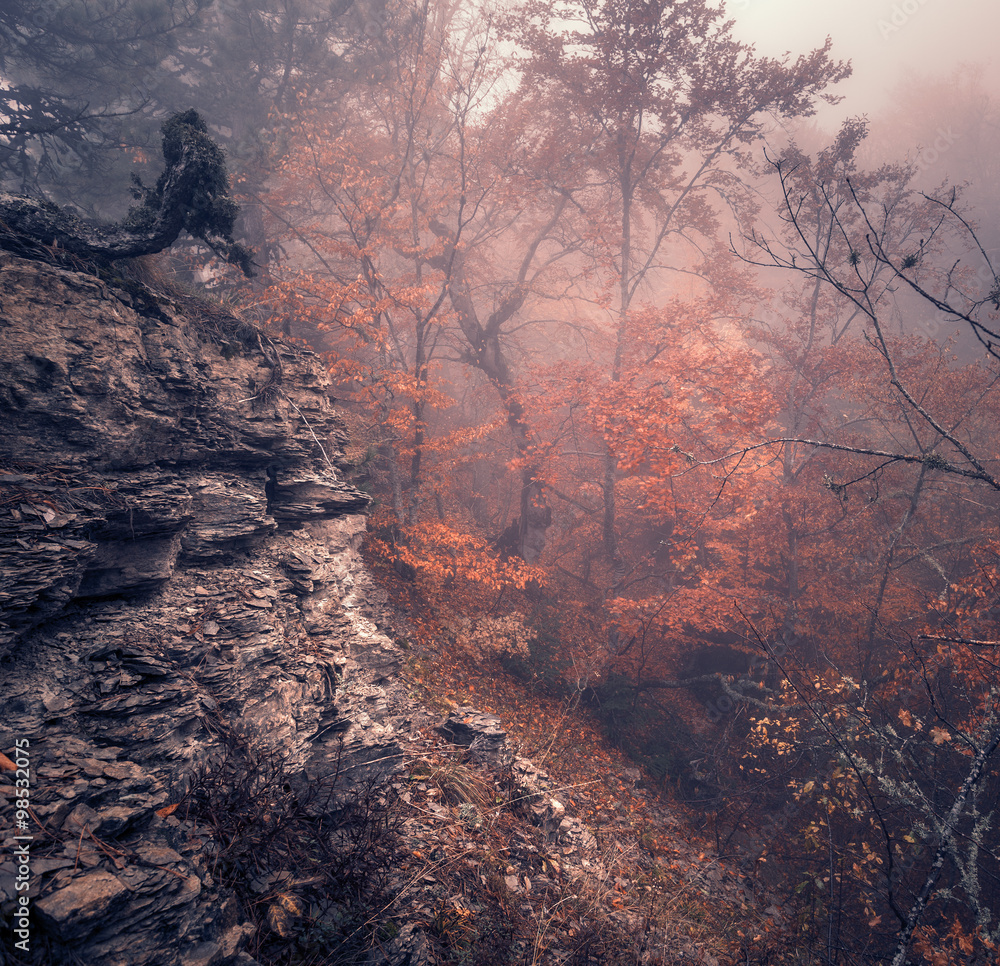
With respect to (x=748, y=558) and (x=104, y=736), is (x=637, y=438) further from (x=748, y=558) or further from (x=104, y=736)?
(x=104, y=736)

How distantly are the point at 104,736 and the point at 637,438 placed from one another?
34.3ft

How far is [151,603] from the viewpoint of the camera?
482 cm

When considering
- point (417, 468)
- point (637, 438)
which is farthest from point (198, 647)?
point (637, 438)

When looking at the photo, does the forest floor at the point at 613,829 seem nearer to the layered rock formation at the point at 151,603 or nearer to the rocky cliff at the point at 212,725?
the rocky cliff at the point at 212,725

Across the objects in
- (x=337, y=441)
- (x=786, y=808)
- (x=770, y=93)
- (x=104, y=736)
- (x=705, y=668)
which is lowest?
(x=786, y=808)

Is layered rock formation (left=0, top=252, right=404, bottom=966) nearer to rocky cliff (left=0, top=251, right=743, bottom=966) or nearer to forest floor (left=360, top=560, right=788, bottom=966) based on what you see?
rocky cliff (left=0, top=251, right=743, bottom=966)

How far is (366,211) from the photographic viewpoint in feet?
39.9

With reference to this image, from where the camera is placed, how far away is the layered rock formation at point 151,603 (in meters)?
3.02

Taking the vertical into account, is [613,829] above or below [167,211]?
below
